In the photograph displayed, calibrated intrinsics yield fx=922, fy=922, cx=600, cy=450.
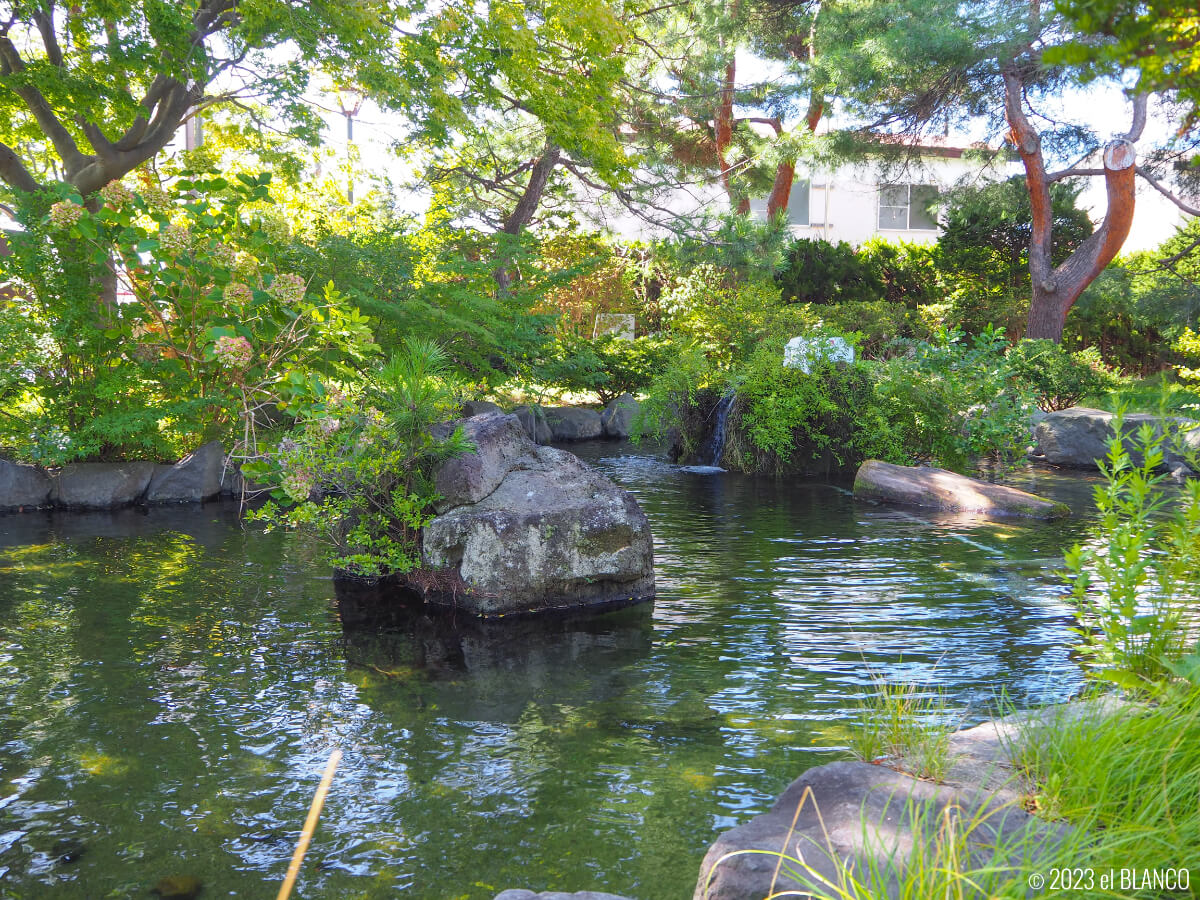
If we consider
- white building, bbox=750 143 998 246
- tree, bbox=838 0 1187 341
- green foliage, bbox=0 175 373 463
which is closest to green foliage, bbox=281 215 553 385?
green foliage, bbox=0 175 373 463

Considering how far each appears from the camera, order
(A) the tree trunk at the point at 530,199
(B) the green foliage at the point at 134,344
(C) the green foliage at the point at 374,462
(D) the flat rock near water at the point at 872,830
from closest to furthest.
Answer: (D) the flat rock near water at the point at 872,830
(C) the green foliage at the point at 374,462
(B) the green foliage at the point at 134,344
(A) the tree trunk at the point at 530,199

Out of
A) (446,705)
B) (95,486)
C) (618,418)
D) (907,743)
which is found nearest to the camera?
(907,743)

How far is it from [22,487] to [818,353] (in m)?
10.3

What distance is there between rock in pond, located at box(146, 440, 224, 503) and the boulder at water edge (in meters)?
5.31

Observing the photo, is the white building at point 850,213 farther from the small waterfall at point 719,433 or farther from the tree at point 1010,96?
the small waterfall at point 719,433

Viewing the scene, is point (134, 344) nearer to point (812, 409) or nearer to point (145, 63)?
point (145, 63)

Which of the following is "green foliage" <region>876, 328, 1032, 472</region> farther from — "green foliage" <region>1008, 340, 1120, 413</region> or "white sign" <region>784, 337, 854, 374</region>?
"green foliage" <region>1008, 340, 1120, 413</region>

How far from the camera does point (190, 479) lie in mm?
11312

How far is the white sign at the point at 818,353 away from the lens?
1309cm

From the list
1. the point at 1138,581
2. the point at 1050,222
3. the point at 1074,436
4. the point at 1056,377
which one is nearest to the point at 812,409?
the point at 1074,436

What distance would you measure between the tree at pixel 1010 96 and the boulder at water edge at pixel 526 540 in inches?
463

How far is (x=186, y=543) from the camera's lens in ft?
29.3

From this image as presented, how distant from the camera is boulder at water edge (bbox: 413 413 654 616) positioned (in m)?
6.68

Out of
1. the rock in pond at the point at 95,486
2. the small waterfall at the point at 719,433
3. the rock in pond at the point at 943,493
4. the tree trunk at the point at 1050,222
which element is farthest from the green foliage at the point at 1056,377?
the rock in pond at the point at 95,486
